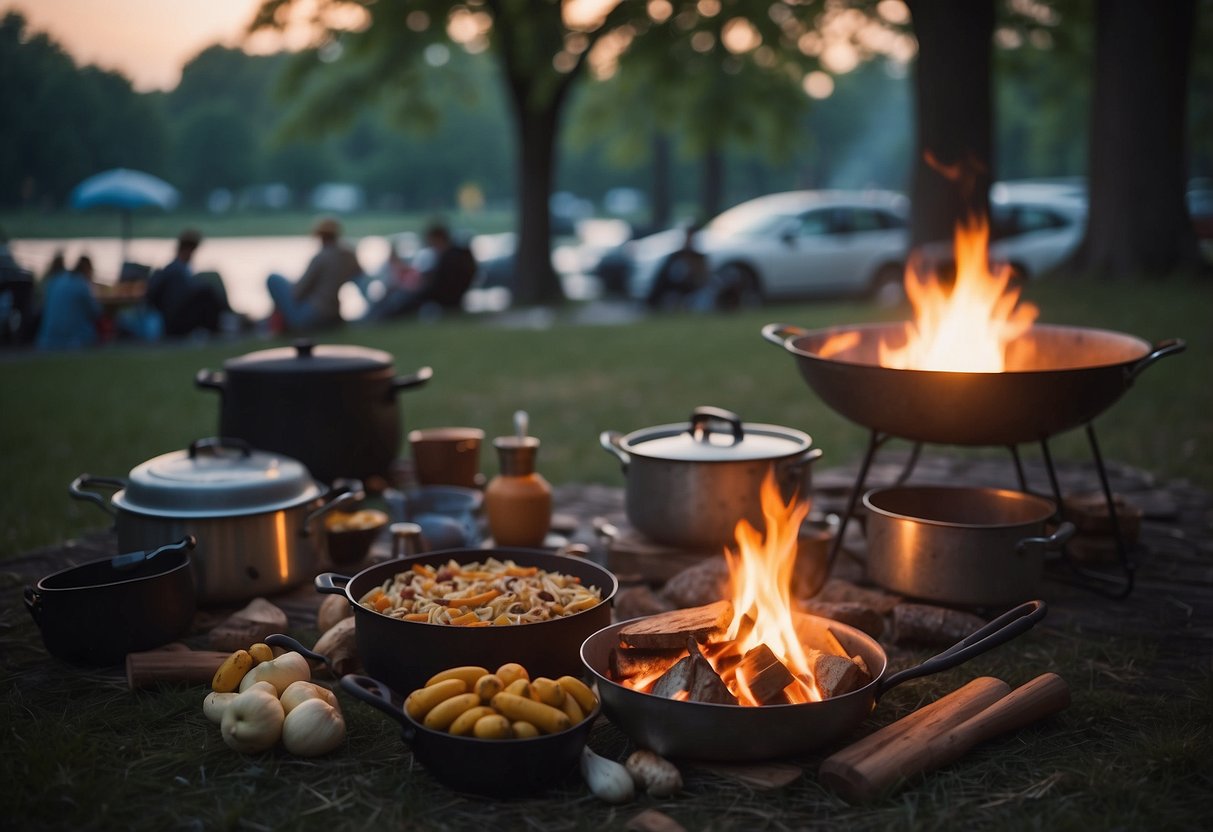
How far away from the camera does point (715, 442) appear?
14.4 ft

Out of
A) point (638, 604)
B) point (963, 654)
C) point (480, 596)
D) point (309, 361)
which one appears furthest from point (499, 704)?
point (309, 361)

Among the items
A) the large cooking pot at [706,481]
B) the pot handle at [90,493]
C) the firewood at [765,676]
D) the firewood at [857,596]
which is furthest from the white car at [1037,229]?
the firewood at [765,676]

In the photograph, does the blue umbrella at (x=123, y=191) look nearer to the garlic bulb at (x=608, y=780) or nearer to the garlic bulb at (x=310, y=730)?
the garlic bulb at (x=310, y=730)

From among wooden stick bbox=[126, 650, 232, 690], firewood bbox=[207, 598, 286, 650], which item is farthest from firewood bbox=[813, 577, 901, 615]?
wooden stick bbox=[126, 650, 232, 690]

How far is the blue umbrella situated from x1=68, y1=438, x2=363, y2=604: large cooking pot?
776 cm

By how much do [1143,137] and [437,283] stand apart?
32.1ft

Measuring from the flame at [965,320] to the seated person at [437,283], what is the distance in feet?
39.6

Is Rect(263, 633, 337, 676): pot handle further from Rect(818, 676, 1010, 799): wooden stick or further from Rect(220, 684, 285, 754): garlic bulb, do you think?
Rect(818, 676, 1010, 799): wooden stick

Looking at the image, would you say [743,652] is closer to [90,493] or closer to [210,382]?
[90,493]

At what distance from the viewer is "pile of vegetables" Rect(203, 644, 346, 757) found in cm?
283

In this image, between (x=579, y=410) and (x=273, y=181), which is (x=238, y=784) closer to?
(x=579, y=410)

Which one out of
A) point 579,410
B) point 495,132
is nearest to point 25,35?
point 579,410

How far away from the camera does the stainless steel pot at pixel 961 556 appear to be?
147 inches

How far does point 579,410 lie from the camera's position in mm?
8391
